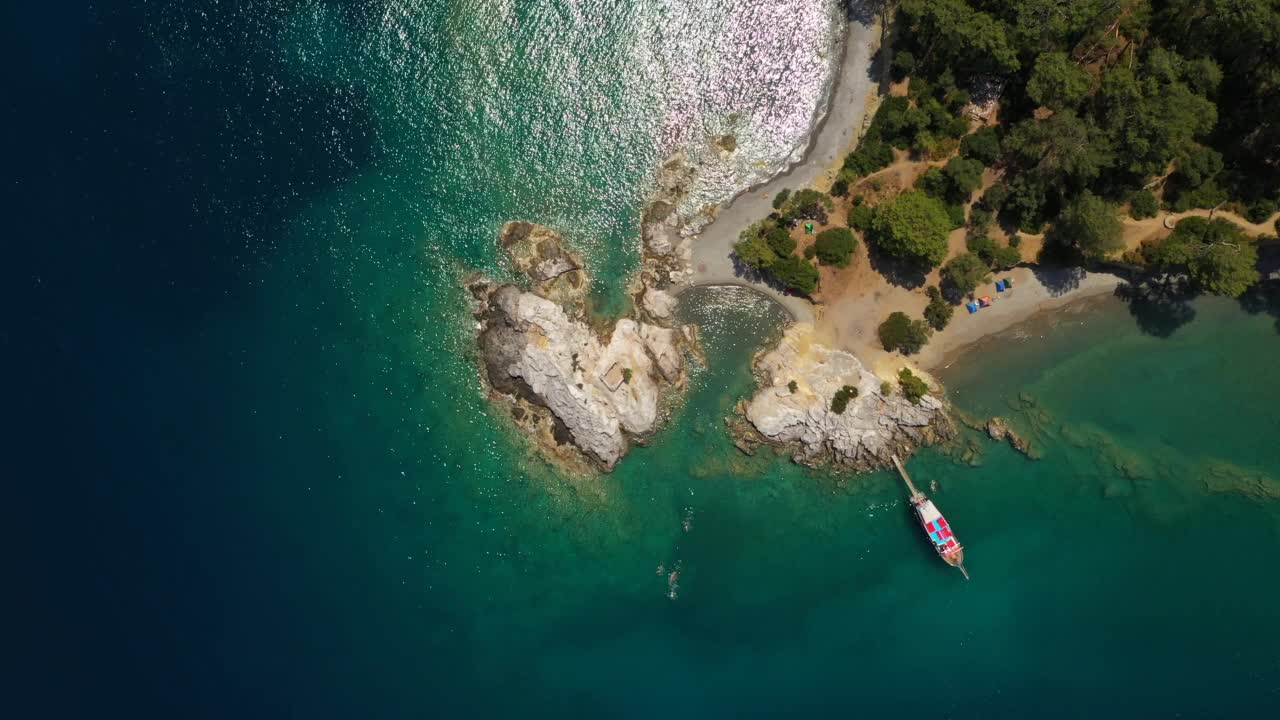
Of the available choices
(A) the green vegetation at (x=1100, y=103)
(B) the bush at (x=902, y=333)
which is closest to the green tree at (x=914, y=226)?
(A) the green vegetation at (x=1100, y=103)

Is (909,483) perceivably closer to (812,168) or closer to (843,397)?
(843,397)

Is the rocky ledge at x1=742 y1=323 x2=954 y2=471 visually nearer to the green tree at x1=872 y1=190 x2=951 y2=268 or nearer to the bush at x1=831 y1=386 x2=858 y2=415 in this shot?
the bush at x1=831 y1=386 x2=858 y2=415

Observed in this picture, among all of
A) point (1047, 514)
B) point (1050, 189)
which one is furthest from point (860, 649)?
point (1050, 189)

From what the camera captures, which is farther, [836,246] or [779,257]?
[779,257]

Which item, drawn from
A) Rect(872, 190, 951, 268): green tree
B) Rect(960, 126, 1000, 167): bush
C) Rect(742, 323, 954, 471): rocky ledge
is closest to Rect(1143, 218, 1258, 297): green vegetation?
Rect(960, 126, 1000, 167): bush

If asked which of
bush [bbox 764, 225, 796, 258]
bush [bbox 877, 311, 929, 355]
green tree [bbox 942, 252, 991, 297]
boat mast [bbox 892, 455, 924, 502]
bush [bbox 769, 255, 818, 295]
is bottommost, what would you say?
boat mast [bbox 892, 455, 924, 502]

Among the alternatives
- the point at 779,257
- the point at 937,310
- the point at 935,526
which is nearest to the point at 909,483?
the point at 935,526
